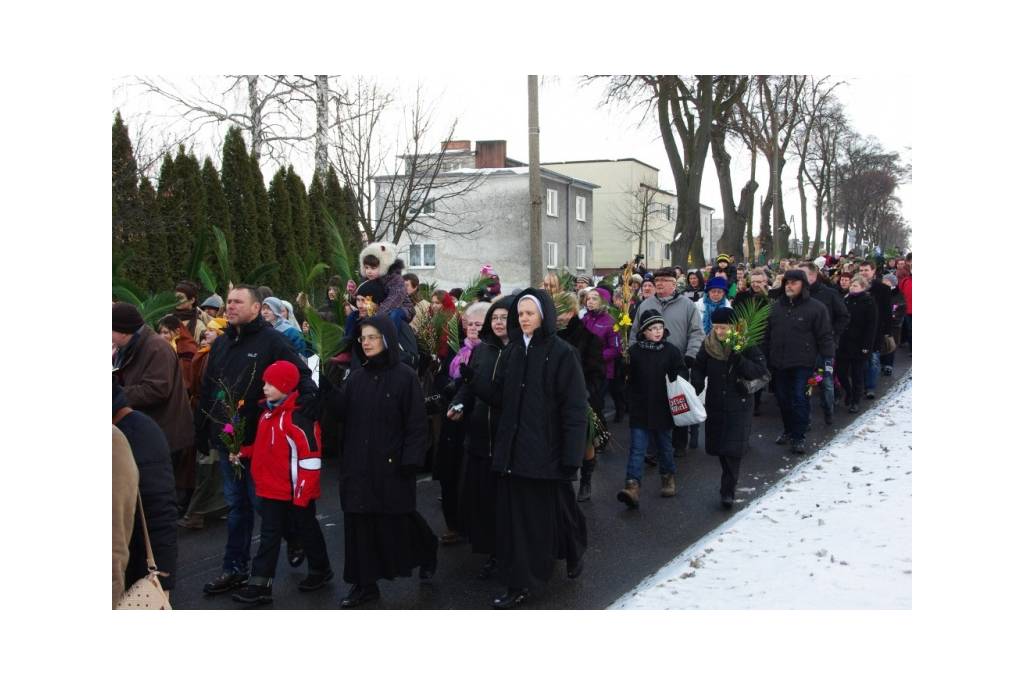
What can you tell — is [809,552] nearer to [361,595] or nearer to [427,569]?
[427,569]

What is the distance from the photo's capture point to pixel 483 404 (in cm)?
633

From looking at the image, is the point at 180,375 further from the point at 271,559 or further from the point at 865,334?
the point at 865,334

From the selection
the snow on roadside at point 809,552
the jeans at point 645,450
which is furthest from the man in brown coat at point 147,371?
the jeans at point 645,450

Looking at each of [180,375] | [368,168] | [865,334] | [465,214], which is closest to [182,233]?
[368,168]

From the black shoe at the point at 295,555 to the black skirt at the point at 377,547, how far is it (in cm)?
86

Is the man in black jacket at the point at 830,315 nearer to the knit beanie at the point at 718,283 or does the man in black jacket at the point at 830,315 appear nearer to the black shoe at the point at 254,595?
the knit beanie at the point at 718,283

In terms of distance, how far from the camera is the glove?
5736mm

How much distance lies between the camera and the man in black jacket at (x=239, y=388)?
19.5 ft

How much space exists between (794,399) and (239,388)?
263 inches

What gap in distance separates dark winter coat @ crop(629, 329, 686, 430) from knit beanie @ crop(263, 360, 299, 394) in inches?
135

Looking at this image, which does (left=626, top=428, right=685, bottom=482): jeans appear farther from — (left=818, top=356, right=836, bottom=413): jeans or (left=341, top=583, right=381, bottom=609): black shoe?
(left=818, top=356, right=836, bottom=413): jeans

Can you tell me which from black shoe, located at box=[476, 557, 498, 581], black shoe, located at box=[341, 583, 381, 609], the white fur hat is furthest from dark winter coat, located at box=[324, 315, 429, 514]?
the white fur hat

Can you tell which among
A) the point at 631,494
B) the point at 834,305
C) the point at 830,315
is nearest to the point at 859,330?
the point at 834,305

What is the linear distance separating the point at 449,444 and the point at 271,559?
5.31 ft
